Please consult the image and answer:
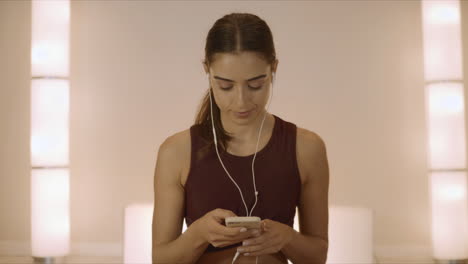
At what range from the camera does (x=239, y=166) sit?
1.71 metres

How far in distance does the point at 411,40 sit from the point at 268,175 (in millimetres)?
3011

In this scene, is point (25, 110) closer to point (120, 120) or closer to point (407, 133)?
point (120, 120)

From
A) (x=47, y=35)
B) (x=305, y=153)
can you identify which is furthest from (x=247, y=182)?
(x=47, y=35)

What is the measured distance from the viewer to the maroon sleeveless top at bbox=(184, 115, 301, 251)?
1.71 m

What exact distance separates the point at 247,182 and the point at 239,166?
0.15 ft

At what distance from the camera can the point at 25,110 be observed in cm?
461

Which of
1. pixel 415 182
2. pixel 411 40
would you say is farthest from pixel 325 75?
pixel 415 182

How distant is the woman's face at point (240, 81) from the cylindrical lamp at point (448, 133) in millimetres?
2525

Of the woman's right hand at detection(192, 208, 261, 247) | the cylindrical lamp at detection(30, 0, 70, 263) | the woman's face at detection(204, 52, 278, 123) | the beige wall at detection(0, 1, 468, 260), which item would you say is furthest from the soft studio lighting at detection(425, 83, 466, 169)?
the woman's right hand at detection(192, 208, 261, 247)

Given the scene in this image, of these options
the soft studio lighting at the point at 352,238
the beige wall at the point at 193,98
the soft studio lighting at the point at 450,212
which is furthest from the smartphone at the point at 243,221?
the beige wall at the point at 193,98

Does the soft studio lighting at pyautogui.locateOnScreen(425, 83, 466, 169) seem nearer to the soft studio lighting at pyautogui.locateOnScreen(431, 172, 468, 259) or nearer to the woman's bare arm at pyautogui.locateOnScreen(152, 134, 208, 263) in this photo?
the soft studio lighting at pyautogui.locateOnScreen(431, 172, 468, 259)

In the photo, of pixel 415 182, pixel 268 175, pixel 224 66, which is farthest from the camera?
pixel 415 182

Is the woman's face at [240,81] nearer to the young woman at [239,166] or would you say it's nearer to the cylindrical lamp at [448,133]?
the young woman at [239,166]

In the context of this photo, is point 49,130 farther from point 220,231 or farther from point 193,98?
point 220,231
